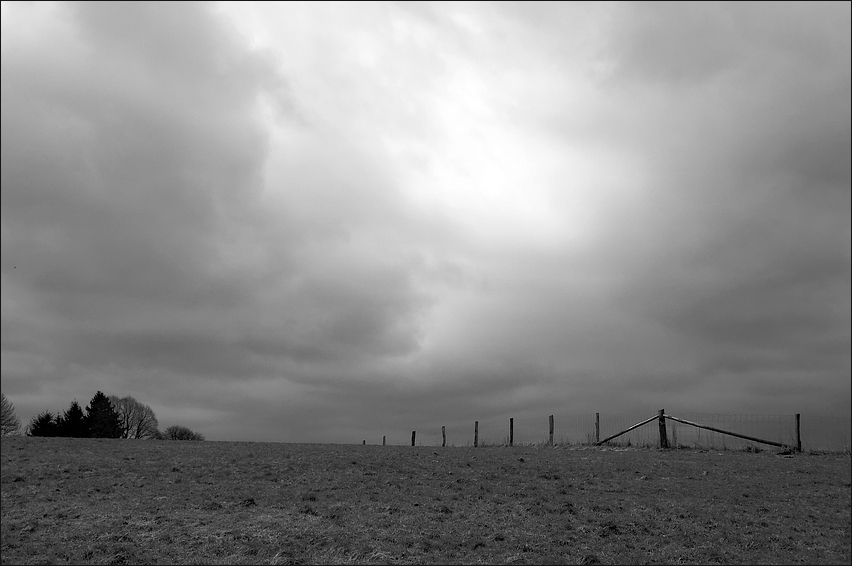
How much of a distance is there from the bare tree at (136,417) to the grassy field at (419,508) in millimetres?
70789

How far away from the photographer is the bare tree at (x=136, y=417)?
99.6 m

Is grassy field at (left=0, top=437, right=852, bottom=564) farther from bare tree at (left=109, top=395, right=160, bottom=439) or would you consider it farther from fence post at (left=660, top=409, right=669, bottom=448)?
bare tree at (left=109, top=395, right=160, bottom=439)

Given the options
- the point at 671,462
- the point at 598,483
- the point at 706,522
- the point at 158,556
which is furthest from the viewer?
the point at 671,462

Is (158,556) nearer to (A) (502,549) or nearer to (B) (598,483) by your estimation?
(A) (502,549)

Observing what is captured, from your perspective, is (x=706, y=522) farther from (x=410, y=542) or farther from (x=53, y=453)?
(x=53, y=453)

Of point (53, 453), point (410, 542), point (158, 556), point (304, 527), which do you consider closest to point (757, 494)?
point (410, 542)

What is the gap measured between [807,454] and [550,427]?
15751 millimetres

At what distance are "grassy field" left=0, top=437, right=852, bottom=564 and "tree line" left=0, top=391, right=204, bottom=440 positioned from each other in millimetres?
42544

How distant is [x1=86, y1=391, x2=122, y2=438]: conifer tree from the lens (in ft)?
247

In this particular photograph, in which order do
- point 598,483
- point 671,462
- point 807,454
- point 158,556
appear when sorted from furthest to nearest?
point 807,454
point 671,462
point 598,483
point 158,556

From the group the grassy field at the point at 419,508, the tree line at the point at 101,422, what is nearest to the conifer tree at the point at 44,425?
the tree line at the point at 101,422

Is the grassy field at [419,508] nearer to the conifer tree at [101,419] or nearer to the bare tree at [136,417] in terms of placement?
the conifer tree at [101,419]

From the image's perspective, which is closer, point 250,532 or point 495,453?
point 250,532

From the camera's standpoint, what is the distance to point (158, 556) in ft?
55.6
